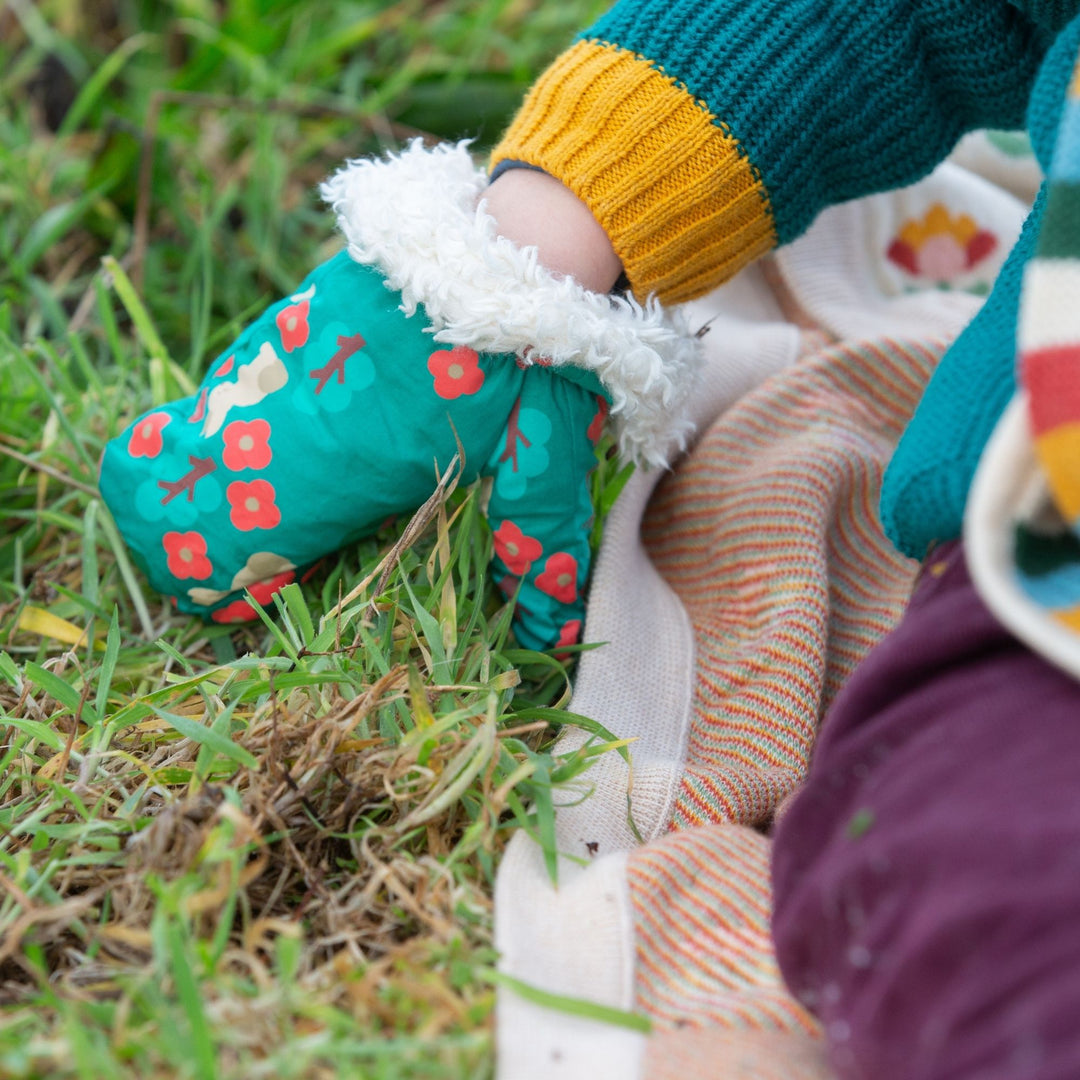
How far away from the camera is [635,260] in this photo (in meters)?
0.87

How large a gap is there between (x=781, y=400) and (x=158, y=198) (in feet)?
2.88

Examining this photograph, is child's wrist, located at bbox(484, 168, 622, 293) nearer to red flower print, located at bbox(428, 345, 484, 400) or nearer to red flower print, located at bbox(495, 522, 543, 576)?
red flower print, located at bbox(428, 345, 484, 400)

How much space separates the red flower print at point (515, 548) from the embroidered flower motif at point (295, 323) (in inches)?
8.4

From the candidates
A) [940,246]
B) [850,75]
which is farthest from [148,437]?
[940,246]

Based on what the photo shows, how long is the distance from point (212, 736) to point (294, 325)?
0.32 meters

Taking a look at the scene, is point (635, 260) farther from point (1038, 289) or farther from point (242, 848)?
point (242, 848)

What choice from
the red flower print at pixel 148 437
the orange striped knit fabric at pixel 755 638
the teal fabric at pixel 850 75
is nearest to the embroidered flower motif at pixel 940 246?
the orange striped knit fabric at pixel 755 638

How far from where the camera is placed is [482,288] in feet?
2.65

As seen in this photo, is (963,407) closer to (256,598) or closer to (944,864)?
(944,864)

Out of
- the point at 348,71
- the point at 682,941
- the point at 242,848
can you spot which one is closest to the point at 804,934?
the point at 682,941

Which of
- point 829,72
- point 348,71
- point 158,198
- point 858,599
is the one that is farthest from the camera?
point 348,71

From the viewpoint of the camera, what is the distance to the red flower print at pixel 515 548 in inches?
35.7

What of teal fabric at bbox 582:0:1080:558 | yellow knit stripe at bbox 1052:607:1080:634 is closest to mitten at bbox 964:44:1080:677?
yellow knit stripe at bbox 1052:607:1080:634

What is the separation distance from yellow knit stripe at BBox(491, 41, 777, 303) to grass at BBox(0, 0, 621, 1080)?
0.82ft
